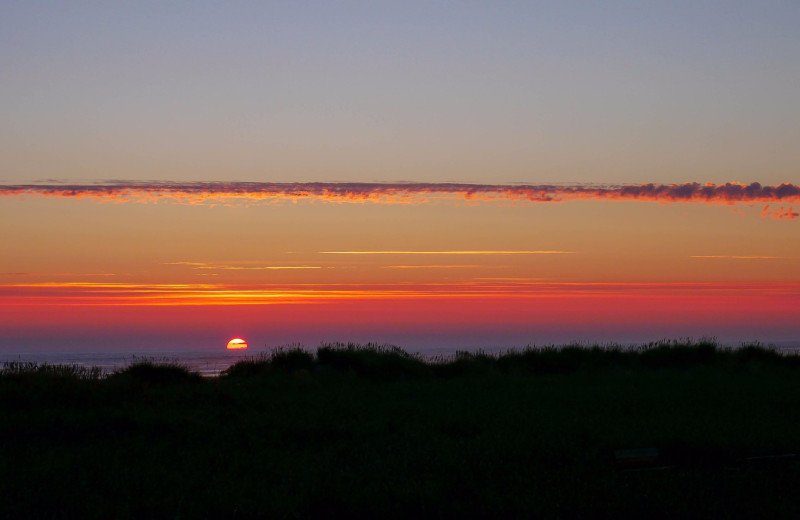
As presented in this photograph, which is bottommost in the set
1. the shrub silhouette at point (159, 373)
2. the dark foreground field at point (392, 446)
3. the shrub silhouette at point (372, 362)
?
the shrub silhouette at point (372, 362)

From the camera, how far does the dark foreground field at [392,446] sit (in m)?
7.73

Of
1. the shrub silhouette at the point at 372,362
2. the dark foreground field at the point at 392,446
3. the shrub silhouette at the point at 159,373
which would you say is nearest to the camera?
the dark foreground field at the point at 392,446

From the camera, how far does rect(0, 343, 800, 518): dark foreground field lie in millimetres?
7730

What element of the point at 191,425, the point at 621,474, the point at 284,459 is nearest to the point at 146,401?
the point at 191,425

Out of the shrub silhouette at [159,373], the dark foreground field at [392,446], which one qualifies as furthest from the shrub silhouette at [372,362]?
the shrub silhouette at [159,373]

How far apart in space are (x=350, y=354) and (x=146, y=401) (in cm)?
887

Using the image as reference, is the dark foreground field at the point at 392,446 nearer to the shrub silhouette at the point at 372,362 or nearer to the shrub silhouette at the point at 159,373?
the shrub silhouette at the point at 159,373

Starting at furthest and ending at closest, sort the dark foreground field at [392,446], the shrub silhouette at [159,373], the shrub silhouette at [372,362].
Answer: the shrub silhouette at [372,362]
the shrub silhouette at [159,373]
the dark foreground field at [392,446]

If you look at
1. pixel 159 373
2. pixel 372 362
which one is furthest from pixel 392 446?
pixel 372 362

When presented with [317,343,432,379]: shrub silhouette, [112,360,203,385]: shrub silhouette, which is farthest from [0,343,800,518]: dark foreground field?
[317,343,432,379]: shrub silhouette

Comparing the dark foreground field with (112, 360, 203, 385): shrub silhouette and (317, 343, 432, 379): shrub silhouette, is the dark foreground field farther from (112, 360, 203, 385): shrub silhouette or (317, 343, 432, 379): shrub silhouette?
(317, 343, 432, 379): shrub silhouette

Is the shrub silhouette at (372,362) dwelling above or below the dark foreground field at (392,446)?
below

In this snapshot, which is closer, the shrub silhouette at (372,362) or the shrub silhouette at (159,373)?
the shrub silhouette at (159,373)

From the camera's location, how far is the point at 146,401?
47.1ft
